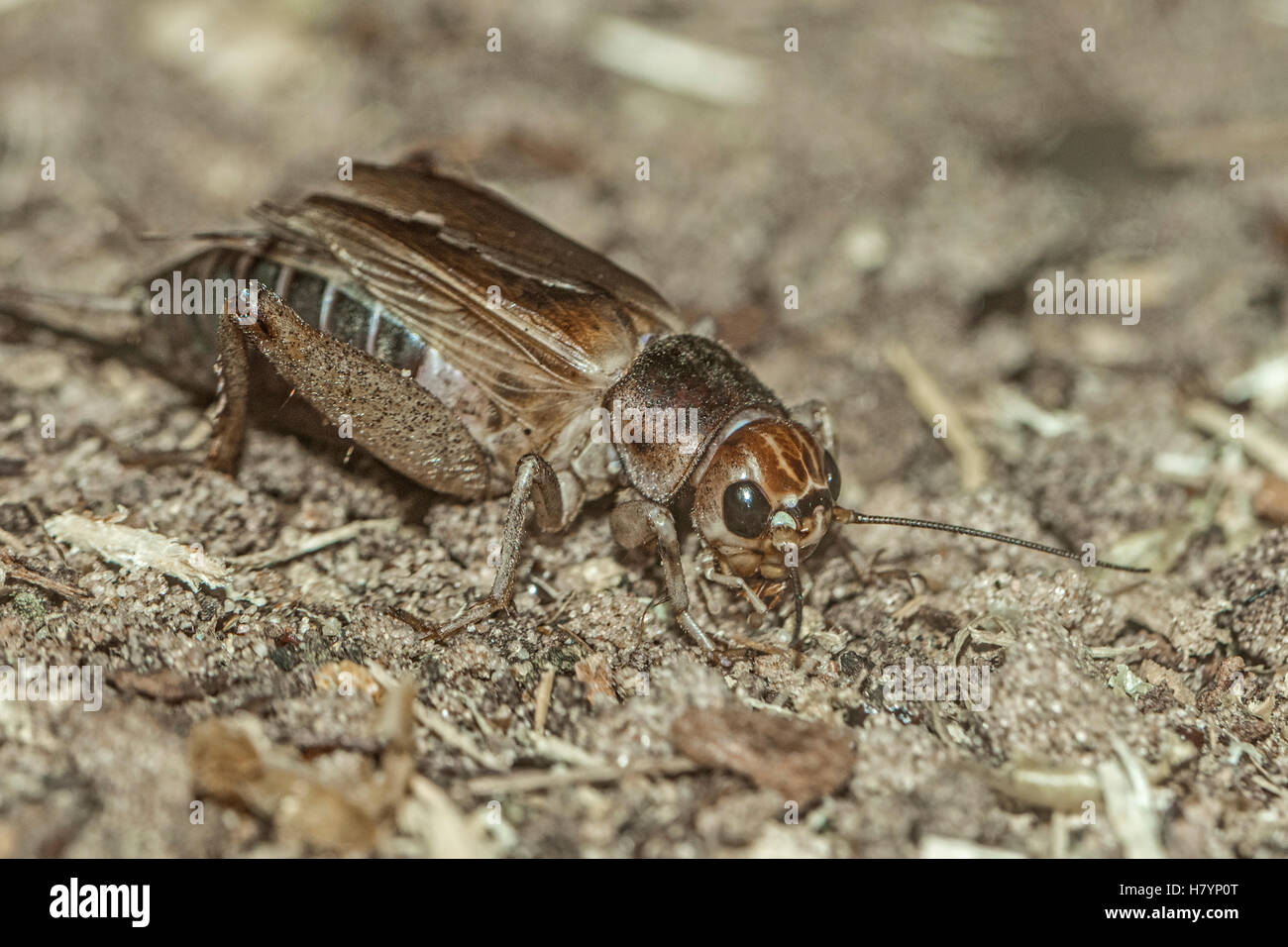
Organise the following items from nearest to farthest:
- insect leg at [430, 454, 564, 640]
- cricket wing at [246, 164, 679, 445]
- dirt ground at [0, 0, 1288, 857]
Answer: dirt ground at [0, 0, 1288, 857]
insect leg at [430, 454, 564, 640]
cricket wing at [246, 164, 679, 445]

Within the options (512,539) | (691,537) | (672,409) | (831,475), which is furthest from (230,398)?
(831,475)

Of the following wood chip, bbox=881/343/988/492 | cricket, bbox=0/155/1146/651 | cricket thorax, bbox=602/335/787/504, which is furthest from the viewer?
wood chip, bbox=881/343/988/492

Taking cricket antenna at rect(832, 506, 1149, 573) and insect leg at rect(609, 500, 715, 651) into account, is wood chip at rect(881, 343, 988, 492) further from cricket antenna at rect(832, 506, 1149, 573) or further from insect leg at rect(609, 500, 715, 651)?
insect leg at rect(609, 500, 715, 651)

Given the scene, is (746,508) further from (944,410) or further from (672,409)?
(944,410)

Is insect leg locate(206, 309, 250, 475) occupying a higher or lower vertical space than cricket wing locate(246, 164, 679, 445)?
lower

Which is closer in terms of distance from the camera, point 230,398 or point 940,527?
point 940,527

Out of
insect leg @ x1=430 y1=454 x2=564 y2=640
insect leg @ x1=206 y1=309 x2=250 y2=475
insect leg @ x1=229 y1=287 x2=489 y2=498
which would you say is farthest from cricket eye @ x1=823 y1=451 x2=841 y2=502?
insect leg @ x1=206 y1=309 x2=250 y2=475

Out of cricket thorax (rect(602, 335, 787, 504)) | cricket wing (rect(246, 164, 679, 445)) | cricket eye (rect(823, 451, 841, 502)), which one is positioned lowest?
cricket eye (rect(823, 451, 841, 502))

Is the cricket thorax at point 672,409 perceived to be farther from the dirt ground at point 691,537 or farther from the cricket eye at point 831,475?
the dirt ground at point 691,537
